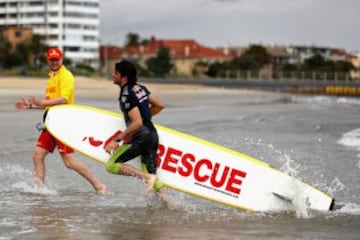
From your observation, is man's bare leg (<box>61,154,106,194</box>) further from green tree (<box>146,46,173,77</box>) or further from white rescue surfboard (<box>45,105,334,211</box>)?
green tree (<box>146,46,173,77</box>)

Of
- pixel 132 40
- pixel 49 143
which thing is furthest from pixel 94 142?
pixel 132 40

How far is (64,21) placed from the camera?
390ft

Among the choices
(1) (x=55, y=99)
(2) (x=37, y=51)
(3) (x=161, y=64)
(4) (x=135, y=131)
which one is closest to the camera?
(4) (x=135, y=131)

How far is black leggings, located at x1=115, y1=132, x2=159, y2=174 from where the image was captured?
6.89m

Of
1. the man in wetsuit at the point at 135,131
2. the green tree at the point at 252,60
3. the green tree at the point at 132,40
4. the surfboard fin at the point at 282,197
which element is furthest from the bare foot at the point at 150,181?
the green tree at the point at 132,40

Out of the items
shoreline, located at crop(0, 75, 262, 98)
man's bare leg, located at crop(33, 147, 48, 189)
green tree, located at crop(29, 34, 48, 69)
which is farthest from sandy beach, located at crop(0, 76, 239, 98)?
green tree, located at crop(29, 34, 48, 69)

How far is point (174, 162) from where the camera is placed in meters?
7.14

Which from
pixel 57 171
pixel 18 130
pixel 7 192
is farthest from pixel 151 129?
pixel 18 130

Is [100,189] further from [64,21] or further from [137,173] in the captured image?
[64,21]

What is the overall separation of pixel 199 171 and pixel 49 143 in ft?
5.24

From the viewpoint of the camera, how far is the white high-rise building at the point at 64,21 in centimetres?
11812

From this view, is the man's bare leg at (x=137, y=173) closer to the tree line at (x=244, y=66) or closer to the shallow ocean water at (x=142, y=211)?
the shallow ocean water at (x=142, y=211)

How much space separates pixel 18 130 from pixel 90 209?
8.80 m

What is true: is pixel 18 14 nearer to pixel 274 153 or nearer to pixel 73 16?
pixel 73 16
